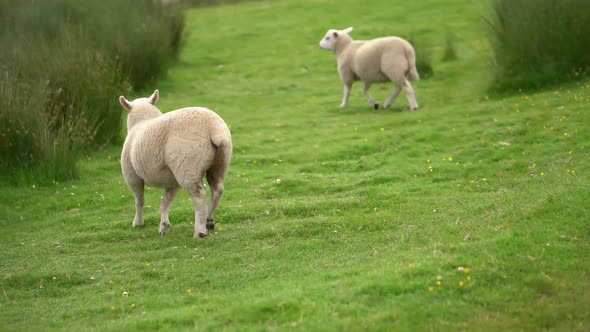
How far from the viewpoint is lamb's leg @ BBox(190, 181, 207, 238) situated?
777 cm

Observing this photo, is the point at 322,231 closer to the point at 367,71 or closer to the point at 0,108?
the point at 0,108

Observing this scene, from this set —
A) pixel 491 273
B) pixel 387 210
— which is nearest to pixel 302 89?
pixel 387 210

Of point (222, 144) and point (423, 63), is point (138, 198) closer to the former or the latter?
point (222, 144)

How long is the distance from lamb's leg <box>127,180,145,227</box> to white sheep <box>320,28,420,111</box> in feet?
23.6

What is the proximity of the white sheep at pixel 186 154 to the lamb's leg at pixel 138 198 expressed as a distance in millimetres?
144

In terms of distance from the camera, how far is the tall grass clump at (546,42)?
14.6 metres

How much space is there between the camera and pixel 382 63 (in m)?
14.9

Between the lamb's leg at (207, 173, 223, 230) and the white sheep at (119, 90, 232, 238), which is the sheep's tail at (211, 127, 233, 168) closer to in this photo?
the white sheep at (119, 90, 232, 238)

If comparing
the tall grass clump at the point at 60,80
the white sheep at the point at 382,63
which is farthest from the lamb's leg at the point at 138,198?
the white sheep at the point at 382,63

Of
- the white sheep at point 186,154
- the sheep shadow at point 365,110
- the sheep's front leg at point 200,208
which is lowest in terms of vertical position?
the sheep shadow at point 365,110

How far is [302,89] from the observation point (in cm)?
1900

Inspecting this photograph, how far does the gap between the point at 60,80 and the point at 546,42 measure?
9151mm

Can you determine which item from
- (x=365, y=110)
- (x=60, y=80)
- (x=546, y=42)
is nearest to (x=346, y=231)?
(x=60, y=80)

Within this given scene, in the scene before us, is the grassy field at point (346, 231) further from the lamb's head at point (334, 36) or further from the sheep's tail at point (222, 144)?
the lamb's head at point (334, 36)
